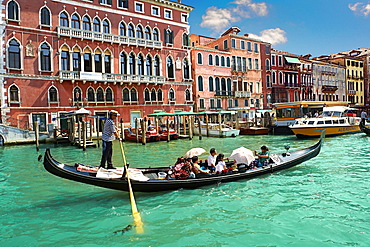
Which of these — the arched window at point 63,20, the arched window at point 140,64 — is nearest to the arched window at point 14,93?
the arched window at point 63,20

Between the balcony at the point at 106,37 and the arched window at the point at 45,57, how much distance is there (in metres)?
1.22

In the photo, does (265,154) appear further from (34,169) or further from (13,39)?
(13,39)

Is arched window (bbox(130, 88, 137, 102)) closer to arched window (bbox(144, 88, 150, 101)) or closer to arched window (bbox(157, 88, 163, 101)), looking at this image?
arched window (bbox(144, 88, 150, 101))

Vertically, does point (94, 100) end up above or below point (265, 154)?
above

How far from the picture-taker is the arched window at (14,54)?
18031mm

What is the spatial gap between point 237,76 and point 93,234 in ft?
88.3

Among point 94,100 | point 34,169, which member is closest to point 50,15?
point 94,100

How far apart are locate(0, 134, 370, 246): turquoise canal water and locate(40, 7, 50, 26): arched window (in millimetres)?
14420

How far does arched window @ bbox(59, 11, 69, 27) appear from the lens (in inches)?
776

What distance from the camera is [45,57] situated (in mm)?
19172

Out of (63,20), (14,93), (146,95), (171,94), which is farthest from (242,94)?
(14,93)

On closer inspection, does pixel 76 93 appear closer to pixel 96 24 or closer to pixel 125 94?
pixel 125 94

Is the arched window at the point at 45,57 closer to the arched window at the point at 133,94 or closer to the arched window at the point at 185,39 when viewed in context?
the arched window at the point at 133,94

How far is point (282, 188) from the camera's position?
644 cm
